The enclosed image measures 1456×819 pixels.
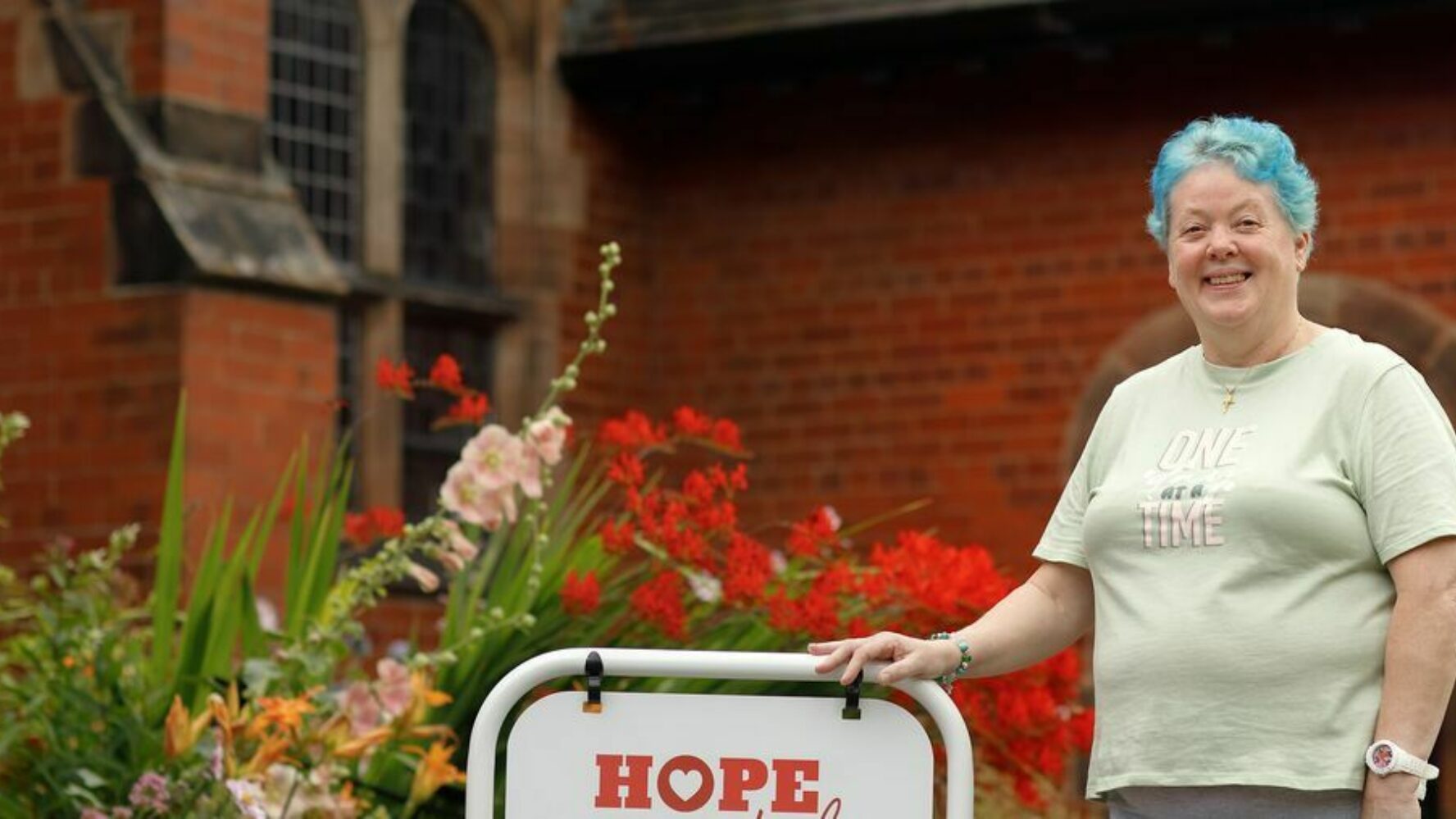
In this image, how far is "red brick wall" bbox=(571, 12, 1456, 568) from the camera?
10.4 m

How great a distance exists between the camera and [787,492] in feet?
37.7

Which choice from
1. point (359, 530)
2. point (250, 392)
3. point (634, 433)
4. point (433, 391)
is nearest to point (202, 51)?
point (250, 392)

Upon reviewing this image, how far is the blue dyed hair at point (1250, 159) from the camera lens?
3531 mm

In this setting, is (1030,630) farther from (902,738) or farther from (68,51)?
(68,51)

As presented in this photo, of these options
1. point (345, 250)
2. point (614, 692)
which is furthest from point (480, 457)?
point (345, 250)

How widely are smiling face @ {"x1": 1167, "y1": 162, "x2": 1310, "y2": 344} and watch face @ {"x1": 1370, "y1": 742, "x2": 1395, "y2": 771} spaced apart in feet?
1.90

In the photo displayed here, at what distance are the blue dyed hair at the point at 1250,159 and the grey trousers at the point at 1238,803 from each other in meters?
0.75

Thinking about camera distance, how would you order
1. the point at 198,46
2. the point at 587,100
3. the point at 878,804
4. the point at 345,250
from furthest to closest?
1. the point at 587,100
2. the point at 345,250
3. the point at 198,46
4. the point at 878,804

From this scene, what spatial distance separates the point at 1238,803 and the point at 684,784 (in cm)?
79

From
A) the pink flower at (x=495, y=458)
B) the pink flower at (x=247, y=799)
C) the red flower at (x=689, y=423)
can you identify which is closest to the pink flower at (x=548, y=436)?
the pink flower at (x=495, y=458)

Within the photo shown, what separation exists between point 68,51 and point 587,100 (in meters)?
2.74

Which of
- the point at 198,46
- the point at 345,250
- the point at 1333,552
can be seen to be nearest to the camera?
the point at 1333,552

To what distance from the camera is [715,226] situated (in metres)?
11.9

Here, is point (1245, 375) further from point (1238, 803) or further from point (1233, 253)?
point (1238, 803)
